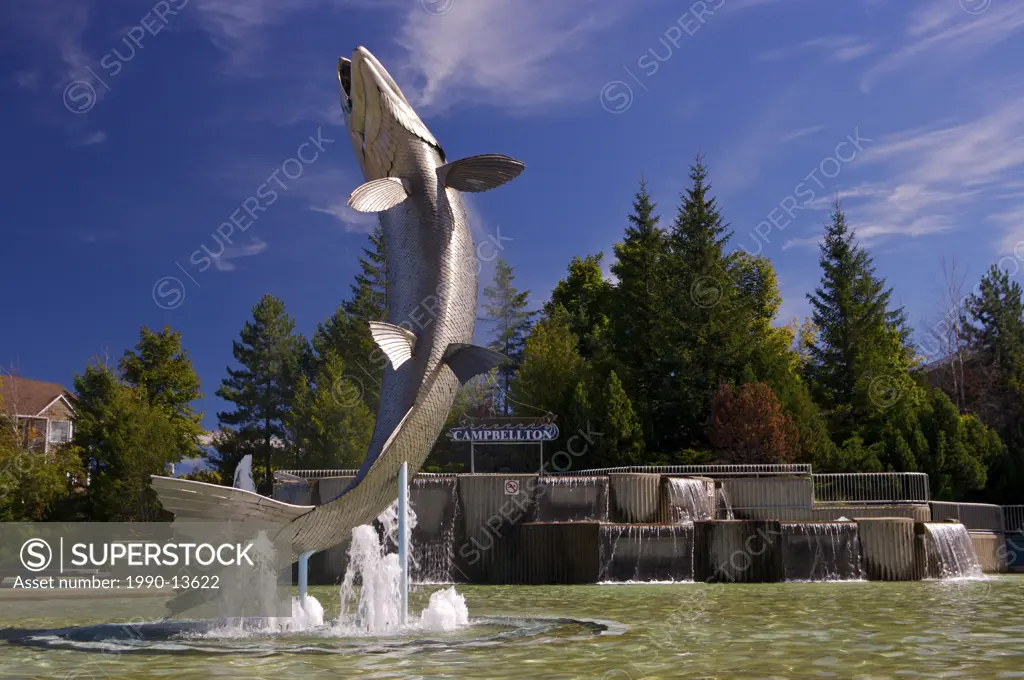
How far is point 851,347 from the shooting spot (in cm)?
4956

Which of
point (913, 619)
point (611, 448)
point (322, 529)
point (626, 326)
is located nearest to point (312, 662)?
point (322, 529)

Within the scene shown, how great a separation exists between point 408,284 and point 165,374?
159ft

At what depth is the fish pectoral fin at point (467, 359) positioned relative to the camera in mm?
11344

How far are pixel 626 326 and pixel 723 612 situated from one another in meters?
37.0

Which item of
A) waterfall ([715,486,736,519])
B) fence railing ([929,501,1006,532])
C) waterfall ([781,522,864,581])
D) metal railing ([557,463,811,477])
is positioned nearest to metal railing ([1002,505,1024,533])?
fence railing ([929,501,1006,532])

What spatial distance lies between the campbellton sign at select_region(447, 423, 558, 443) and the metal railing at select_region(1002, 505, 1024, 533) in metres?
15.9

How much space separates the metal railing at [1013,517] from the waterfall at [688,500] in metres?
13.9

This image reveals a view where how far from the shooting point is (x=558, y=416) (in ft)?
144

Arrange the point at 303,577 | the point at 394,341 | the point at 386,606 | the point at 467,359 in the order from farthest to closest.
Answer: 1. the point at 386,606
2. the point at 303,577
3. the point at 467,359
4. the point at 394,341

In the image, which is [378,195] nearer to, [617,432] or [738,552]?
[738,552]

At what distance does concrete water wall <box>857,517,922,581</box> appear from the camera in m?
24.3

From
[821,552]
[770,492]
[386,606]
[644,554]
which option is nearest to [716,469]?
[770,492]

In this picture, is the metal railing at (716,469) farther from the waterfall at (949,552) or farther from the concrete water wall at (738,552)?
the concrete water wall at (738,552)

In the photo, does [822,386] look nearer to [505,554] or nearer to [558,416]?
[558,416]
